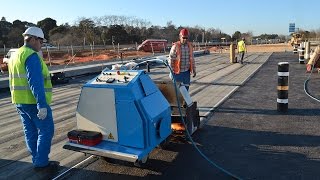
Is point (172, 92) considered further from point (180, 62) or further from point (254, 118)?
point (254, 118)

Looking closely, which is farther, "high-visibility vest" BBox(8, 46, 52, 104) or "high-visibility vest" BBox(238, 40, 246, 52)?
"high-visibility vest" BBox(238, 40, 246, 52)

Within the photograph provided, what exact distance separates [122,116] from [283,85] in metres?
4.89

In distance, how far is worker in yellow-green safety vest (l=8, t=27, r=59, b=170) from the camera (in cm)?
499

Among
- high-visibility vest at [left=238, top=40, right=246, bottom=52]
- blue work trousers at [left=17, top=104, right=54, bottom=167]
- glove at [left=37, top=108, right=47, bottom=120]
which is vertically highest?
high-visibility vest at [left=238, top=40, right=246, bottom=52]

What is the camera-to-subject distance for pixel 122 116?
5.02m

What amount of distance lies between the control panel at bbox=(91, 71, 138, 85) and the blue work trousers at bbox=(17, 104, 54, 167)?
0.86 meters

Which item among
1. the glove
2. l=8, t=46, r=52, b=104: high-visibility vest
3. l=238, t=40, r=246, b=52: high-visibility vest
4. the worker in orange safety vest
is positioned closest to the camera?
the glove

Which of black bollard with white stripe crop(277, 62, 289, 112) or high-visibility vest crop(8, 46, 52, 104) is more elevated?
high-visibility vest crop(8, 46, 52, 104)

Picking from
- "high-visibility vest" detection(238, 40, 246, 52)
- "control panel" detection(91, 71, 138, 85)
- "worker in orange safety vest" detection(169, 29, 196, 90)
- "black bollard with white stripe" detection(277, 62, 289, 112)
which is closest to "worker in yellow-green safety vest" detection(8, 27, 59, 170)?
"control panel" detection(91, 71, 138, 85)

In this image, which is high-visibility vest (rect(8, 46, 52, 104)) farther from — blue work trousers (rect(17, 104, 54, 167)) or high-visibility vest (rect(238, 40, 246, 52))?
high-visibility vest (rect(238, 40, 246, 52))

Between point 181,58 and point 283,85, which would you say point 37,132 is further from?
point 283,85

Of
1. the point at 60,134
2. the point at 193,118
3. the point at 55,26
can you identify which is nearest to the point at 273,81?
the point at 193,118

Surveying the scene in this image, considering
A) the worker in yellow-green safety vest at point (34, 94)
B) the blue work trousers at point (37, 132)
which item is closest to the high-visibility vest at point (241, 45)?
the worker in yellow-green safety vest at point (34, 94)

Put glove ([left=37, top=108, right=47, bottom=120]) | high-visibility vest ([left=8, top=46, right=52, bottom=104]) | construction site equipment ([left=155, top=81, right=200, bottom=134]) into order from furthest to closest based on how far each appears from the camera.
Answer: construction site equipment ([left=155, top=81, right=200, bottom=134]), high-visibility vest ([left=8, top=46, right=52, bottom=104]), glove ([left=37, top=108, right=47, bottom=120])
